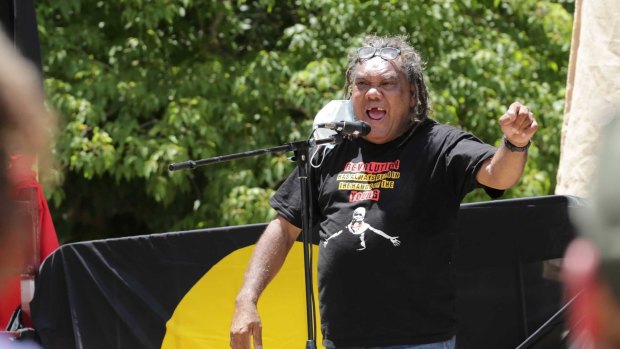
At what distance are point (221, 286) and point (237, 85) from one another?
138 inches

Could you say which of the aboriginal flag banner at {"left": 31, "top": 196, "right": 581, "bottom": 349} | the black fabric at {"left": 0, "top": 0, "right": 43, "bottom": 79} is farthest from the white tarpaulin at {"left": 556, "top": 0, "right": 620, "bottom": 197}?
the black fabric at {"left": 0, "top": 0, "right": 43, "bottom": 79}

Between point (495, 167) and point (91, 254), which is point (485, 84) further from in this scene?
point (495, 167)

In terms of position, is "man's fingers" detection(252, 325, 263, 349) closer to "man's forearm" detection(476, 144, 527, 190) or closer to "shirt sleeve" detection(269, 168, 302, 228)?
"shirt sleeve" detection(269, 168, 302, 228)

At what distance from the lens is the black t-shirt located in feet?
12.0

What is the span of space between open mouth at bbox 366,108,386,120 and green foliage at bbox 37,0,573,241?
3.96 metres

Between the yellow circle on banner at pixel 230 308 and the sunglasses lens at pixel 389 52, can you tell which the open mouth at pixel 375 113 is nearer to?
the sunglasses lens at pixel 389 52

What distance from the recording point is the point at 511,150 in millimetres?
3381

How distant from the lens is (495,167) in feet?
11.2

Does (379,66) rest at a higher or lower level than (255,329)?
higher

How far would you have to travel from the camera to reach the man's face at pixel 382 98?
3.85 metres

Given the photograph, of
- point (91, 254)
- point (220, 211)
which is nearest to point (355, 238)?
point (91, 254)

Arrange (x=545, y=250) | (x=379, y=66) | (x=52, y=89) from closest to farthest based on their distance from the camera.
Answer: (x=379, y=66) < (x=545, y=250) < (x=52, y=89)

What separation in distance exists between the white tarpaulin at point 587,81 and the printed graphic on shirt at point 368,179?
131 centimetres

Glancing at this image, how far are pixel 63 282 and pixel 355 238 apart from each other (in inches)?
77.6
